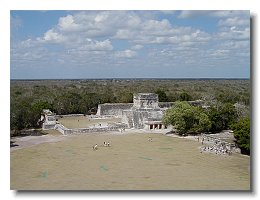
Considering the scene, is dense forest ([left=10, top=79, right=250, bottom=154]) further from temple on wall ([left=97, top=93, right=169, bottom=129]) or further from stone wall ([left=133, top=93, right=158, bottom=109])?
temple on wall ([left=97, top=93, right=169, bottom=129])

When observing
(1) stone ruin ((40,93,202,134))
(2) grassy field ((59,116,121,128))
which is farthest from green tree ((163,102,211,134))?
(2) grassy field ((59,116,121,128))

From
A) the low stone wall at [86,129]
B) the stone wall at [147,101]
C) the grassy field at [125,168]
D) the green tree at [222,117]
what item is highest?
the stone wall at [147,101]

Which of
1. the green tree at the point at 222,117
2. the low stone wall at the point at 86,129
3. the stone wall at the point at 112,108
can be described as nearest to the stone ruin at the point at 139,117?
the low stone wall at the point at 86,129

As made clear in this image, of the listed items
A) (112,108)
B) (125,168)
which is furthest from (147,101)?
(125,168)

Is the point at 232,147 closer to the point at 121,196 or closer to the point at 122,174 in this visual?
the point at 122,174

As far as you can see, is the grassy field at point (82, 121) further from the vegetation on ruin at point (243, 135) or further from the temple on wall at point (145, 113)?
the vegetation on ruin at point (243, 135)

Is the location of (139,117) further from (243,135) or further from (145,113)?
(243,135)

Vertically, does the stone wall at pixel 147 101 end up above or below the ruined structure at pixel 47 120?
above
